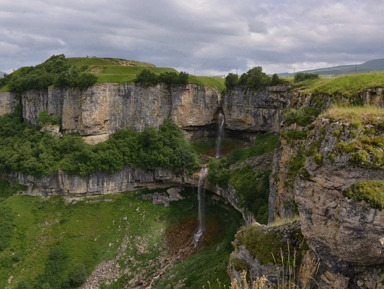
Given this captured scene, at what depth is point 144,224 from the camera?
3944cm

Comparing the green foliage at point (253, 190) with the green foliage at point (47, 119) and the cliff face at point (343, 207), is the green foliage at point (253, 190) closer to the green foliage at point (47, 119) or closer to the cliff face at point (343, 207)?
the cliff face at point (343, 207)

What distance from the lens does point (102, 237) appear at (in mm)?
37875

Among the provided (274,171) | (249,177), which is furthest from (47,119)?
(274,171)

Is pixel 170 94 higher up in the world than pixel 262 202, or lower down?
higher up

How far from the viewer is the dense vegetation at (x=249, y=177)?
30.5m

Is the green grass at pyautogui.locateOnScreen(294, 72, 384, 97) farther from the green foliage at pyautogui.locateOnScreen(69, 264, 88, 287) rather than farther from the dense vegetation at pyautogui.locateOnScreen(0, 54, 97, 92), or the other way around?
the dense vegetation at pyautogui.locateOnScreen(0, 54, 97, 92)

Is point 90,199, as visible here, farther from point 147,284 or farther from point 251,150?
point 251,150

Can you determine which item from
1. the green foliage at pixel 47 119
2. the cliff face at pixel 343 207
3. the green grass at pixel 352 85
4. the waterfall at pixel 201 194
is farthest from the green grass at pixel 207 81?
the cliff face at pixel 343 207

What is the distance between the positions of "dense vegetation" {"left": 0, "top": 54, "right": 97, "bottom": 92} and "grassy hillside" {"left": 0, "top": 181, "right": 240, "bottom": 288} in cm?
1721

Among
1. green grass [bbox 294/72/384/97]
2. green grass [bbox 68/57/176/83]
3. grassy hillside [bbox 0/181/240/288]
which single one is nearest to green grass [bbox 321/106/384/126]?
green grass [bbox 294/72/384/97]

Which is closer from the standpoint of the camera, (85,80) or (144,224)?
(144,224)

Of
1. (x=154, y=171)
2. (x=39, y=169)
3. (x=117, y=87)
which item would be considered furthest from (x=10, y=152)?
(x=154, y=171)

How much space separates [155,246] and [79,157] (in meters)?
16.2

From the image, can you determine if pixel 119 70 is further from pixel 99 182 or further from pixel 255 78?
pixel 255 78
